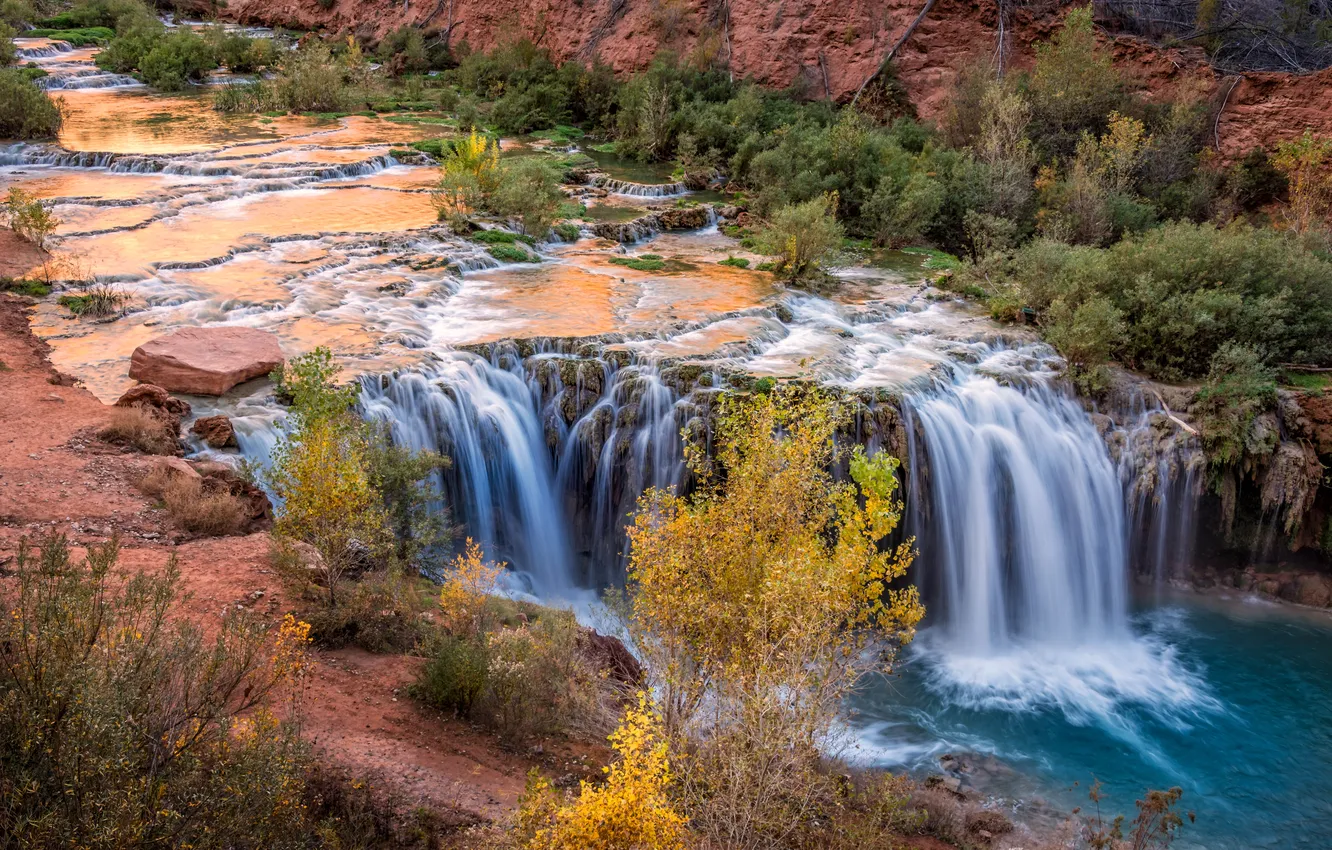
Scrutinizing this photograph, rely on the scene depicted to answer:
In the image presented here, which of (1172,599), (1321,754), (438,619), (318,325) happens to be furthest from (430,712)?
(1172,599)

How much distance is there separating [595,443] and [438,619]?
4.11m

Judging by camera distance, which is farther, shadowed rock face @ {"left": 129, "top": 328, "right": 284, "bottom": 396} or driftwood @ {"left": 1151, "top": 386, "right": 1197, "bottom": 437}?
driftwood @ {"left": 1151, "top": 386, "right": 1197, "bottom": 437}

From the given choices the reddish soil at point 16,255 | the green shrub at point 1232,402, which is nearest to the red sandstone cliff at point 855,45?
the green shrub at point 1232,402

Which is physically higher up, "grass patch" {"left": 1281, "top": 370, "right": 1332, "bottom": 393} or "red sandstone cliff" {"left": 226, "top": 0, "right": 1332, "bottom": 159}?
"red sandstone cliff" {"left": 226, "top": 0, "right": 1332, "bottom": 159}

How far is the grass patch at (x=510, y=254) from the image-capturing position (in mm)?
15500

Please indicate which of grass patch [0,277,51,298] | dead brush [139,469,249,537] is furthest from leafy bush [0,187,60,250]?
dead brush [139,469,249,537]

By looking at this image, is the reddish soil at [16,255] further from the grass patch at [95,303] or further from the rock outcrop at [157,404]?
the rock outcrop at [157,404]

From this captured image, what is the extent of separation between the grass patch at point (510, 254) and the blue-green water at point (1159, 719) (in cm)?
896

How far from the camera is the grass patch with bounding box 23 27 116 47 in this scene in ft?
107

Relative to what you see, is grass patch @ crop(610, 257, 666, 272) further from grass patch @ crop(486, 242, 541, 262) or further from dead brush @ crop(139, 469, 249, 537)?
dead brush @ crop(139, 469, 249, 537)

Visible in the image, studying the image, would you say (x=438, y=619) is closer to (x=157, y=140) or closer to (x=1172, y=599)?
(x=1172, y=599)

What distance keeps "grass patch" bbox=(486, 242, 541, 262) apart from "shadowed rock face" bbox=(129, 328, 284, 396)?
5.22 m

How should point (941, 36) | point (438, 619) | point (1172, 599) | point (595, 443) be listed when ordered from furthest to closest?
point (941, 36) < point (1172, 599) < point (595, 443) < point (438, 619)

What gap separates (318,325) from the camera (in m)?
12.0
